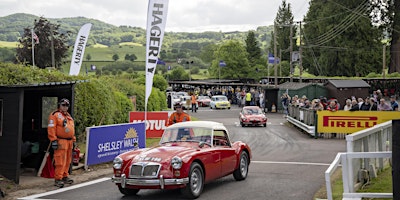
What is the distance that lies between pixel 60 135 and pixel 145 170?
2828 mm

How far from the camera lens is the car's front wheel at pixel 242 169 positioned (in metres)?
13.3

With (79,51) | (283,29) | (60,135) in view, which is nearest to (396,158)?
(60,135)

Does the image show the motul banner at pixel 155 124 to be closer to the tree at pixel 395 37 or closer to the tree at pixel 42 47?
the tree at pixel 42 47

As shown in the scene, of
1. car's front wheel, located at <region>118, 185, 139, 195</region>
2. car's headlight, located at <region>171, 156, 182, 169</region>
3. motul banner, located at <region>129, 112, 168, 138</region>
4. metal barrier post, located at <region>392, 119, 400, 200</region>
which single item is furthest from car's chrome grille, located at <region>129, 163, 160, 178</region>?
motul banner, located at <region>129, 112, 168, 138</region>

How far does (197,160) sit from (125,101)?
16.2 metres

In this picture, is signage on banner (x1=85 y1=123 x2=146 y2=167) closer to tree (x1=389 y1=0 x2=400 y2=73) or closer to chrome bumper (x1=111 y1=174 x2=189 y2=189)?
chrome bumper (x1=111 y1=174 x2=189 y2=189)

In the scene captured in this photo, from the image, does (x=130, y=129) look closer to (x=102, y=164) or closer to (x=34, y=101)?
(x=102, y=164)

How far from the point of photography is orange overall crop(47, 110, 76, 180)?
1232cm

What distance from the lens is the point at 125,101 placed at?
27078mm

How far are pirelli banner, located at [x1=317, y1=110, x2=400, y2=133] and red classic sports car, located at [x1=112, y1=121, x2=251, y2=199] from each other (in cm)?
1247

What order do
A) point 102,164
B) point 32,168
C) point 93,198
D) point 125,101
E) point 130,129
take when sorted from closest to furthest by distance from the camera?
point 93,198 → point 32,168 → point 102,164 → point 130,129 → point 125,101

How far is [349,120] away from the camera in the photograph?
81.8 feet

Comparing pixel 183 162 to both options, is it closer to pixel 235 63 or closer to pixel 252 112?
pixel 252 112

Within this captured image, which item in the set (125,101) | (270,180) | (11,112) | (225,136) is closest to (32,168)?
(11,112)
